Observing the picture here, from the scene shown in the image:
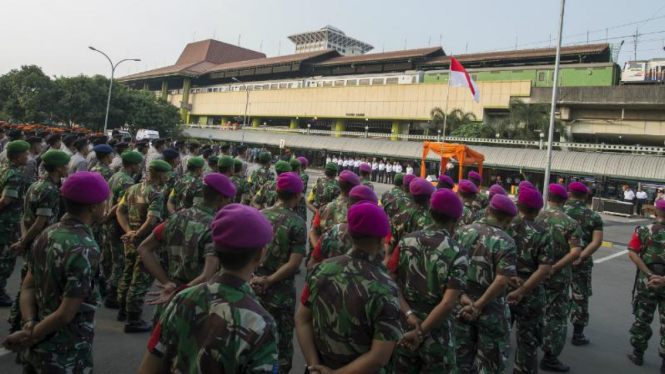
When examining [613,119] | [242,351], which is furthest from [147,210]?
[613,119]

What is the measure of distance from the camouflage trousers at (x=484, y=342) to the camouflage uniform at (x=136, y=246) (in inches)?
130

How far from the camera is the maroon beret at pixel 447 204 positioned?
10.9 ft

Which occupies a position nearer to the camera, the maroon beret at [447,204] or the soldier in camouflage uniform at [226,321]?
the soldier in camouflage uniform at [226,321]

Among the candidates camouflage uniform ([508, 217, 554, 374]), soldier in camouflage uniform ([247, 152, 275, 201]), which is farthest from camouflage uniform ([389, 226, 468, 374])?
soldier in camouflage uniform ([247, 152, 275, 201])

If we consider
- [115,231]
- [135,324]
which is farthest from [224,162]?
[135,324]

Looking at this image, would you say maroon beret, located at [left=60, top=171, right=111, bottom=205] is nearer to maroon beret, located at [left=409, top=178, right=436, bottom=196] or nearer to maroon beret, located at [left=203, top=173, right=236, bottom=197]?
maroon beret, located at [left=203, top=173, right=236, bottom=197]

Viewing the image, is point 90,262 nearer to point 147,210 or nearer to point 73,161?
point 147,210

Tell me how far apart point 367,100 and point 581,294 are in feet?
157

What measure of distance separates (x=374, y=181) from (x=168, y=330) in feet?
112

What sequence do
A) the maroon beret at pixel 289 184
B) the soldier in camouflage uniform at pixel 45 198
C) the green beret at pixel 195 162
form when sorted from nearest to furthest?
the maroon beret at pixel 289 184, the soldier in camouflage uniform at pixel 45 198, the green beret at pixel 195 162

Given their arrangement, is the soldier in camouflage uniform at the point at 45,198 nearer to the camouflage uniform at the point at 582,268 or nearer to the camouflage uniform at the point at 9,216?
the camouflage uniform at the point at 9,216

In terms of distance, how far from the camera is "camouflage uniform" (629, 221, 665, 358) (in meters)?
5.44

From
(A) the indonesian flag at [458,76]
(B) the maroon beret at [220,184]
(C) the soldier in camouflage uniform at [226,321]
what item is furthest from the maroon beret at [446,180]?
(A) the indonesian flag at [458,76]

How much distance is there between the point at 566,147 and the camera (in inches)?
1315
